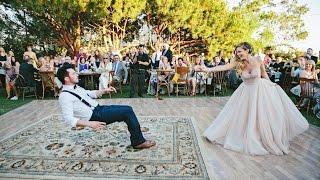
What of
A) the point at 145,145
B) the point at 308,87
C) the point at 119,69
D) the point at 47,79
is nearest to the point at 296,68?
the point at 308,87

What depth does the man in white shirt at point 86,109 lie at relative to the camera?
12.8 ft

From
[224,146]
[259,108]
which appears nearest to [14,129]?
[224,146]

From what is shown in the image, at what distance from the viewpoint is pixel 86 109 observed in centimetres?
411

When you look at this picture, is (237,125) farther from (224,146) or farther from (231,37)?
(231,37)

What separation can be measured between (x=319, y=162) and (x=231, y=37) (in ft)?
44.2

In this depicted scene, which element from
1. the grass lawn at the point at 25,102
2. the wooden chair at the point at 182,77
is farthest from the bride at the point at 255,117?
the wooden chair at the point at 182,77

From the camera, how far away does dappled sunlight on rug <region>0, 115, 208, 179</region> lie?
3.58 metres

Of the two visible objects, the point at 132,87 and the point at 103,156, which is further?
the point at 132,87

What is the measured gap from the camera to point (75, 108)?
13.3ft

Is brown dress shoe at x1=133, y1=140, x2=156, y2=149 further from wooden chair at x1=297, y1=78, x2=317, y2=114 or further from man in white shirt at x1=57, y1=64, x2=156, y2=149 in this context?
wooden chair at x1=297, y1=78, x2=317, y2=114

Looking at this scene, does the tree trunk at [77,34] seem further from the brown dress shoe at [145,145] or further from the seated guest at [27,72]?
the brown dress shoe at [145,145]

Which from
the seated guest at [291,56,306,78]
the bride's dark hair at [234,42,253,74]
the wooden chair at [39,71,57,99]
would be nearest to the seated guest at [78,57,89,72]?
→ the wooden chair at [39,71,57,99]

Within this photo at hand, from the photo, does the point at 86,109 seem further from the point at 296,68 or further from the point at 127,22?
the point at 127,22

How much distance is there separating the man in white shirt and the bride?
118 centimetres
